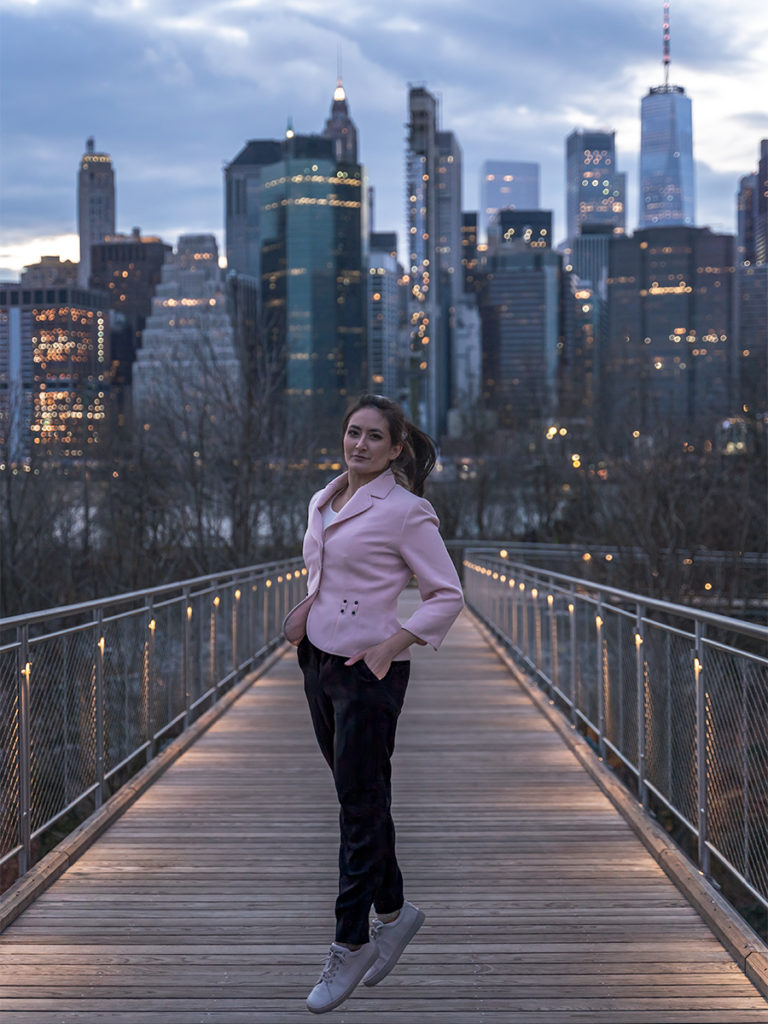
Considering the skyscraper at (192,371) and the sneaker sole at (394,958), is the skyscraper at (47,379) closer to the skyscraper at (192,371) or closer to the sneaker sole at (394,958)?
the skyscraper at (192,371)

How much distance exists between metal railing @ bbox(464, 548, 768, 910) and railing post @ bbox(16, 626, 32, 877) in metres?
2.61

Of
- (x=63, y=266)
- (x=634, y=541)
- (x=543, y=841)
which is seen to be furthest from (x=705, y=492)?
(x=63, y=266)

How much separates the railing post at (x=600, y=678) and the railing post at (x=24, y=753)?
362 cm

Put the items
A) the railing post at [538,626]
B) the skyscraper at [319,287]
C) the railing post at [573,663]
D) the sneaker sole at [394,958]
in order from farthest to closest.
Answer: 1. the skyscraper at [319,287]
2. the railing post at [538,626]
3. the railing post at [573,663]
4. the sneaker sole at [394,958]

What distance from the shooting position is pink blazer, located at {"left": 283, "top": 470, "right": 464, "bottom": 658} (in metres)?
3.51

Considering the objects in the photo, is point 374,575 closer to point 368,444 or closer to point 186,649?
point 368,444

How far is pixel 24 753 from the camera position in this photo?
494 cm

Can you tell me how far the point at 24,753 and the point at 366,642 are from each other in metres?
2.08

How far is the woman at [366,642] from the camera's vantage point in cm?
348

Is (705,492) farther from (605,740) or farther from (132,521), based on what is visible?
(605,740)

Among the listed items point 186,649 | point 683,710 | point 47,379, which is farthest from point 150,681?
point 47,379

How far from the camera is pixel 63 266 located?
172 ft

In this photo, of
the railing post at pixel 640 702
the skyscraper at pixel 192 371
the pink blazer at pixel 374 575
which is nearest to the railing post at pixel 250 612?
the railing post at pixel 640 702

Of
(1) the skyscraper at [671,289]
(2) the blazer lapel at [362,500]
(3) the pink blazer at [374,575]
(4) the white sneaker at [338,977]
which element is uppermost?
(1) the skyscraper at [671,289]
